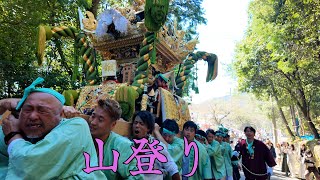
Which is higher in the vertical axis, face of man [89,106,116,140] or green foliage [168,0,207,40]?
green foliage [168,0,207,40]

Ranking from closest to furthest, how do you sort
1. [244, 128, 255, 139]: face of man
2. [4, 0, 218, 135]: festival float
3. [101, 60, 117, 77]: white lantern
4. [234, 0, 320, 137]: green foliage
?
[244, 128, 255, 139]: face of man → [4, 0, 218, 135]: festival float → [101, 60, 117, 77]: white lantern → [234, 0, 320, 137]: green foliage

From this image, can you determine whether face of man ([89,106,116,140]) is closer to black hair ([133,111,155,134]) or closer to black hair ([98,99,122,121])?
black hair ([98,99,122,121])

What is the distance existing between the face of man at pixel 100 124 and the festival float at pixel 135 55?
11.4 feet

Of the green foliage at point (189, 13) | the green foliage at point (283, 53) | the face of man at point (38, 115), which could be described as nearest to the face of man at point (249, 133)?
the face of man at point (38, 115)

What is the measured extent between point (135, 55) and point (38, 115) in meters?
6.17

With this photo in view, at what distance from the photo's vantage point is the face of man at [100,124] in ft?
7.66

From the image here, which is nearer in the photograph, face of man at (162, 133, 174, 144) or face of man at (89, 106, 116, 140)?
face of man at (89, 106, 116, 140)

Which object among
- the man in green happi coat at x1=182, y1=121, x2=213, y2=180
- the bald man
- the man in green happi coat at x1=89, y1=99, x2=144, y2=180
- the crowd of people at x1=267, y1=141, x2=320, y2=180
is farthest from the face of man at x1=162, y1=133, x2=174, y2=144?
the crowd of people at x1=267, y1=141, x2=320, y2=180

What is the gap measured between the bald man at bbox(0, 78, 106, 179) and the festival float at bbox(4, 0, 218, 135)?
13.5ft

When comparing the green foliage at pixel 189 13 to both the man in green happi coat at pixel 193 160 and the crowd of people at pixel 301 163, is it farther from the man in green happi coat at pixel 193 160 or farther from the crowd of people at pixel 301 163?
the man in green happi coat at pixel 193 160

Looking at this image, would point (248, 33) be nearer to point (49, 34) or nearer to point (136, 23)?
point (136, 23)

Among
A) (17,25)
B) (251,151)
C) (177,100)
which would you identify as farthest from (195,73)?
(17,25)

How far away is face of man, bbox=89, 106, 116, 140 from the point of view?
2.34m

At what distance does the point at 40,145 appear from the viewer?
1.44 metres
